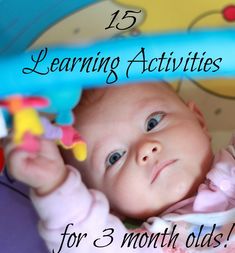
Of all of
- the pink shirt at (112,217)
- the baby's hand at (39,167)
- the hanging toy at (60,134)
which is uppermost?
the hanging toy at (60,134)

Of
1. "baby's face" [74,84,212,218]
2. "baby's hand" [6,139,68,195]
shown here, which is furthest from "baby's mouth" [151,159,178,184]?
"baby's hand" [6,139,68,195]

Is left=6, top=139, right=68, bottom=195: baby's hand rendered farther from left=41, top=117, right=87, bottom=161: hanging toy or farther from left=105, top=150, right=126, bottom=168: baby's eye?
left=105, top=150, right=126, bottom=168: baby's eye

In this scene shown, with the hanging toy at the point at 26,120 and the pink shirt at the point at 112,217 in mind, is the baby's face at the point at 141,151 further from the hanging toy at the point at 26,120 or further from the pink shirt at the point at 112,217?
the hanging toy at the point at 26,120

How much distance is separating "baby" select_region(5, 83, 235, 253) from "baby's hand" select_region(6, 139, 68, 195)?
0.06 metres

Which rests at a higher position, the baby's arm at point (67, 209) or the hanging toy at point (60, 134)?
A: the hanging toy at point (60, 134)

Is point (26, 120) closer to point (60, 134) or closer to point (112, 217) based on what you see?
point (60, 134)

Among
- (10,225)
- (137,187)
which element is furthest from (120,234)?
(10,225)

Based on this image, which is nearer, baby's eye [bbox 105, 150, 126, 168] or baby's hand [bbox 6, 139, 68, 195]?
baby's hand [bbox 6, 139, 68, 195]

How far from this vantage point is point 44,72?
54cm

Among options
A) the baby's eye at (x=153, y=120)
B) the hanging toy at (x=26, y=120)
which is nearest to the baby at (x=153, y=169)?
the baby's eye at (x=153, y=120)

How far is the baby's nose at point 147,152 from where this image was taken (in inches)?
28.8

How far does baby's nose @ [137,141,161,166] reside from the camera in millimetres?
732

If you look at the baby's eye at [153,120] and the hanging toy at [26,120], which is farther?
the baby's eye at [153,120]

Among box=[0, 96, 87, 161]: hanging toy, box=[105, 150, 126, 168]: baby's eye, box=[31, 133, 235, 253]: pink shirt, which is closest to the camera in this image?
box=[0, 96, 87, 161]: hanging toy
